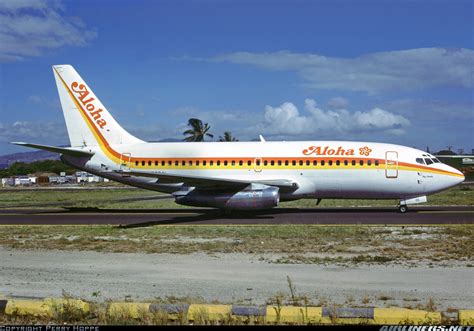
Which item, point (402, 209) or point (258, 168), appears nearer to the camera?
point (402, 209)

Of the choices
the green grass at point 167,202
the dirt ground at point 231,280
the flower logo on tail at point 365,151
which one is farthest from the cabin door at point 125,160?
the dirt ground at point 231,280

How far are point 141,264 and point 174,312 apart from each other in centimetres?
590

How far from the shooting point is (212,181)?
2681 cm

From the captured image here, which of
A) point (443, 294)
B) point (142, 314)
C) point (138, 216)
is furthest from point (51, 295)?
point (138, 216)

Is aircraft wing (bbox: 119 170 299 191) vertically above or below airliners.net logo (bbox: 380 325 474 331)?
above

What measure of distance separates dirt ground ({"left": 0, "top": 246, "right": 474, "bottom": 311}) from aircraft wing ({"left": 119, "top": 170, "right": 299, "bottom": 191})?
11232 millimetres

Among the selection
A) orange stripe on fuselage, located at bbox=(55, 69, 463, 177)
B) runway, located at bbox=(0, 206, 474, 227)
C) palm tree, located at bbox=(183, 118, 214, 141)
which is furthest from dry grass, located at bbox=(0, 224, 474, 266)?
palm tree, located at bbox=(183, 118, 214, 141)

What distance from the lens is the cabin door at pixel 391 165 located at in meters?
27.7

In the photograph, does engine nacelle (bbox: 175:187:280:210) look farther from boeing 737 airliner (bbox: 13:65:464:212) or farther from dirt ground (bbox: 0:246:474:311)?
dirt ground (bbox: 0:246:474:311)

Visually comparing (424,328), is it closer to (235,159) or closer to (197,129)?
(235,159)

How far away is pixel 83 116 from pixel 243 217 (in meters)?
12.2

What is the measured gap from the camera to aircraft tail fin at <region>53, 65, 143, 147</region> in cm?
3275

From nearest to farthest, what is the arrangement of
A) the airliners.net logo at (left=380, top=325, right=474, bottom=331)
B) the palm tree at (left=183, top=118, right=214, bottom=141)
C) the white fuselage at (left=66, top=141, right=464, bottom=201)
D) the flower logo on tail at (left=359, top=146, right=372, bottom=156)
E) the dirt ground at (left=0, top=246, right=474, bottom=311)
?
the airliners.net logo at (left=380, top=325, right=474, bottom=331) → the dirt ground at (left=0, top=246, right=474, bottom=311) → the white fuselage at (left=66, top=141, right=464, bottom=201) → the flower logo on tail at (left=359, top=146, right=372, bottom=156) → the palm tree at (left=183, top=118, right=214, bottom=141)

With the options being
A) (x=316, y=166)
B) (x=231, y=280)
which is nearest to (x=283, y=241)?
(x=231, y=280)
